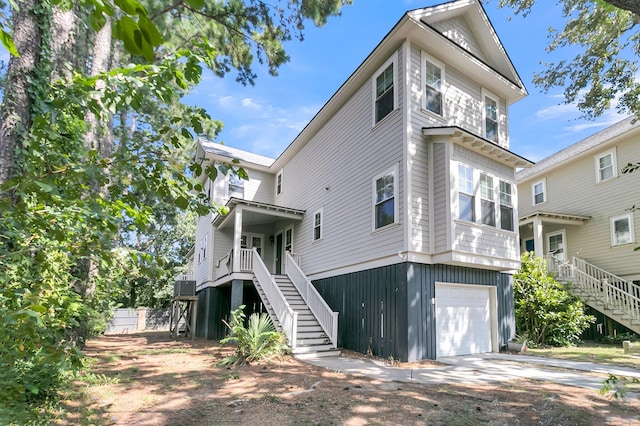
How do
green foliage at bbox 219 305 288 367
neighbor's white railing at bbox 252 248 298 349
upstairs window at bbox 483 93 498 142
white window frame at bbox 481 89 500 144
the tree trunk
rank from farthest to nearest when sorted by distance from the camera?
upstairs window at bbox 483 93 498 142, white window frame at bbox 481 89 500 144, neighbor's white railing at bbox 252 248 298 349, green foliage at bbox 219 305 288 367, the tree trunk

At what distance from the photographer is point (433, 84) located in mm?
10445

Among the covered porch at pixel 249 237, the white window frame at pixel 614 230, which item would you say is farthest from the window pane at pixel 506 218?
the white window frame at pixel 614 230

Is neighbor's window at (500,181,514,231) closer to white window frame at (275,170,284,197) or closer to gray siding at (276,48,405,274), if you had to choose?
gray siding at (276,48,405,274)

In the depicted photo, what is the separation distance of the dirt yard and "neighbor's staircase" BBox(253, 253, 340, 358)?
2.50 meters

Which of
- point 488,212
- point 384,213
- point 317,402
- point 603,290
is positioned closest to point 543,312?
point 603,290

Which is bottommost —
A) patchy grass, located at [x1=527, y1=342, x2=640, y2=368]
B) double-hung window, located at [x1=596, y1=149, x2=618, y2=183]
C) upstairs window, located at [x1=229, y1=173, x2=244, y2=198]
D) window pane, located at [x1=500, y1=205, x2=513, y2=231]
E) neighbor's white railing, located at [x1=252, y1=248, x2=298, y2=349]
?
patchy grass, located at [x1=527, y1=342, x2=640, y2=368]

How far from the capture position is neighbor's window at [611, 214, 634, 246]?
14.5 metres

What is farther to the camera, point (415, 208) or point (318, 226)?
point (318, 226)

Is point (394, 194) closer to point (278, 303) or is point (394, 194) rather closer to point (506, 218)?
point (506, 218)

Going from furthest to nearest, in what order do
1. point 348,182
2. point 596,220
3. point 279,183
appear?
point 279,183, point 596,220, point 348,182

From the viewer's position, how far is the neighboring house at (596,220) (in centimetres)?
1398

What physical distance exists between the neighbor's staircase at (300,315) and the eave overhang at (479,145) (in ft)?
18.4

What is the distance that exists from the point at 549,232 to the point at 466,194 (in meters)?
10.7

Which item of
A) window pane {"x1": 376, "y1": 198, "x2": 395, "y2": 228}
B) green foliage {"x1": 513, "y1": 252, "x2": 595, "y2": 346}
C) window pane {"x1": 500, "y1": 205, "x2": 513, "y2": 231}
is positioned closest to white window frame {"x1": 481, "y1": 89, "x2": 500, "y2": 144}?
window pane {"x1": 500, "y1": 205, "x2": 513, "y2": 231}
